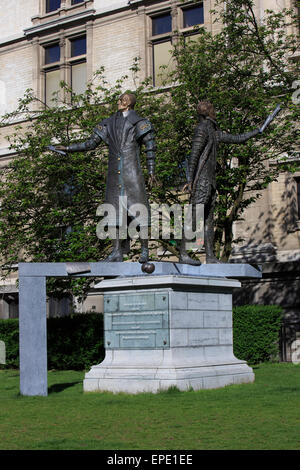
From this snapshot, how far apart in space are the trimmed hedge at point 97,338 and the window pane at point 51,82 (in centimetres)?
1663

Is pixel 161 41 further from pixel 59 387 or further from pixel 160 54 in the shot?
pixel 59 387

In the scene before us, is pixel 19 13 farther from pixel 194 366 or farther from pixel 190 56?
pixel 194 366

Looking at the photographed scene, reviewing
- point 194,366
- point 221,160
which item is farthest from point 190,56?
point 194,366

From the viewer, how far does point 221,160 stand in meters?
18.9

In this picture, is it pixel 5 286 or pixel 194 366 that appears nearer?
pixel 194 366

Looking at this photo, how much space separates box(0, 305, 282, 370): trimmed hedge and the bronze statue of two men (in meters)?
7.46

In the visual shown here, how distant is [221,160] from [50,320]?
659cm

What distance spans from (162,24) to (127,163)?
2093 centimetres

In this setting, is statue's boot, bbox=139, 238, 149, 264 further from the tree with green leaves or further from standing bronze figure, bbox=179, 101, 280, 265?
the tree with green leaves

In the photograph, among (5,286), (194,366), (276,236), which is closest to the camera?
(194,366)

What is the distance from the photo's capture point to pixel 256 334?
19.4 metres

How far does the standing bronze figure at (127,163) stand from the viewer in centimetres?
1136

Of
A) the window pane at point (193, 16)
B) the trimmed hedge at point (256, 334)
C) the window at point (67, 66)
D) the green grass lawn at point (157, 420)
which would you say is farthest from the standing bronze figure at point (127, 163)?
the window at point (67, 66)

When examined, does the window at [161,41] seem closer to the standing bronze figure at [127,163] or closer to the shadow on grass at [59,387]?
the standing bronze figure at [127,163]
